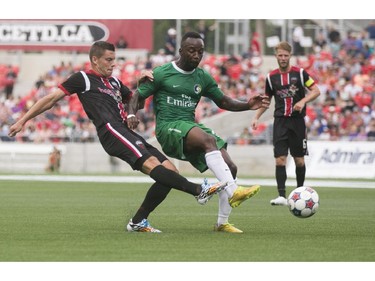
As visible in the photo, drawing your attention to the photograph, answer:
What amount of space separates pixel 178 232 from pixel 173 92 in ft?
5.20

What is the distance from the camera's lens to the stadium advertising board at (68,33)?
40.8 metres

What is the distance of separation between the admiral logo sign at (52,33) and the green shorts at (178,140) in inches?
1163

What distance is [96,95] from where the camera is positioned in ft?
36.8

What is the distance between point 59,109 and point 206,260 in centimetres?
2829

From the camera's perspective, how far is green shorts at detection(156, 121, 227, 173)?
1116cm

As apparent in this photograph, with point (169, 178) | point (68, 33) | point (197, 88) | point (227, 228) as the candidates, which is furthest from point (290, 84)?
point (68, 33)

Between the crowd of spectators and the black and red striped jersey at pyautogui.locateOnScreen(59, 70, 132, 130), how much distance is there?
1813cm

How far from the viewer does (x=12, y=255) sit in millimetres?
8859

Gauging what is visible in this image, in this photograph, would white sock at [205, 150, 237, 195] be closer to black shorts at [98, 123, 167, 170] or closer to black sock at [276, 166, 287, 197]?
black shorts at [98, 123, 167, 170]

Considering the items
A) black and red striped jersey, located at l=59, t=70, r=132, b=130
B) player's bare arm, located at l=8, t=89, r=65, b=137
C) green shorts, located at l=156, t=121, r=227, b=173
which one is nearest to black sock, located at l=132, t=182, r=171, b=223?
green shorts, located at l=156, t=121, r=227, b=173

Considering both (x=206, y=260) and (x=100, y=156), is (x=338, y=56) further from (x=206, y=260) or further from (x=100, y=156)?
(x=206, y=260)

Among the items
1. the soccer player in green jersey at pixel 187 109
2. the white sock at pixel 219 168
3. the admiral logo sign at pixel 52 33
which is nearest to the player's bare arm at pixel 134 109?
the soccer player in green jersey at pixel 187 109

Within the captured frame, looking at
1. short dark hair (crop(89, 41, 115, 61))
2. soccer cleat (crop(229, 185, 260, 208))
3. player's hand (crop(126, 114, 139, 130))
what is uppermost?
short dark hair (crop(89, 41, 115, 61))

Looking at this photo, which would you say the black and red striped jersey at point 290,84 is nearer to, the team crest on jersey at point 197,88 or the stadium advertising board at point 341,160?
the team crest on jersey at point 197,88
